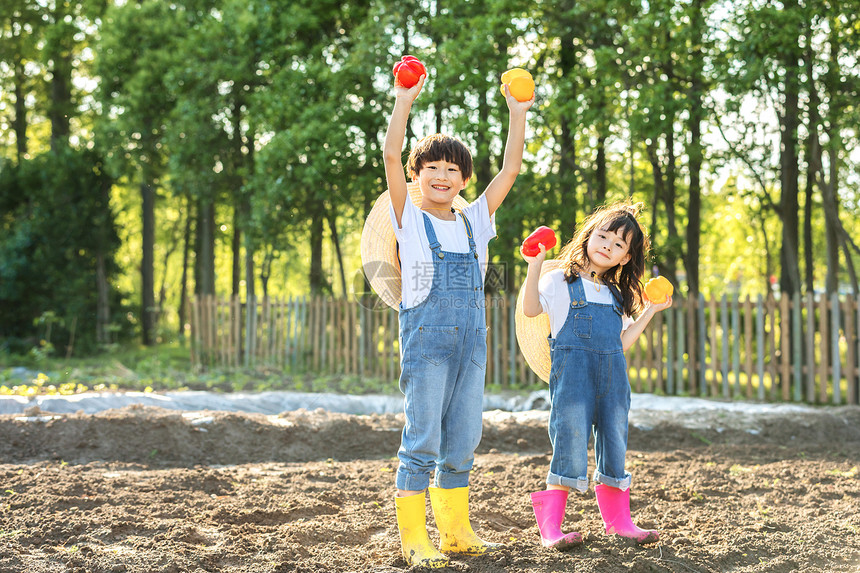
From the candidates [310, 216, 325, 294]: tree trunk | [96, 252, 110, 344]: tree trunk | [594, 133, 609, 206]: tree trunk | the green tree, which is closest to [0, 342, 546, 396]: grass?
[310, 216, 325, 294]: tree trunk

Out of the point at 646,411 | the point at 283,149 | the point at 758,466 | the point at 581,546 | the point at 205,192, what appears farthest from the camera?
the point at 205,192

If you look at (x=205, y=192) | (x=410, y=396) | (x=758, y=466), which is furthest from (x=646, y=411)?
(x=205, y=192)

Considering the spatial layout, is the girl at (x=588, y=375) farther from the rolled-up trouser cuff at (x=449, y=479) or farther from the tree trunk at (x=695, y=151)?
the tree trunk at (x=695, y=151)

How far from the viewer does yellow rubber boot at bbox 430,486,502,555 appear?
9.51 feet

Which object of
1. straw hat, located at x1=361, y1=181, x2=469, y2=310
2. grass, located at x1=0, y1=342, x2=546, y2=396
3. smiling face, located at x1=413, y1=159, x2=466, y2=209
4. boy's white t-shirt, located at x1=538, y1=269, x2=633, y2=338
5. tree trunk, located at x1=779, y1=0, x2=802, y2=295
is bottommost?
grass, located at x1=0, y1=342, x2=546, y2=396

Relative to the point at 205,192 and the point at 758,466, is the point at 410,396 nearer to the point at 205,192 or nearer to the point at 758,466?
the point at 758,466

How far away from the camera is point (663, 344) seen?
9.40m

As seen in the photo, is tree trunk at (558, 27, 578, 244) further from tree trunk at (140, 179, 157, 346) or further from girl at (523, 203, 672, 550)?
tree trunk at (140, 179, 157, 346)

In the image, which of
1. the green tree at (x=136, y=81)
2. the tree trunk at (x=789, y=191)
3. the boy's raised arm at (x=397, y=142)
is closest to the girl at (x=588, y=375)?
the boy's raised arm at (x=397, y=142)

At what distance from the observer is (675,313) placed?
9289mm

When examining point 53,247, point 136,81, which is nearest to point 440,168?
point 136,81

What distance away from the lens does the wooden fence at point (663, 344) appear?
851cm

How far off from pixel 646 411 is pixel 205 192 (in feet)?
33.4

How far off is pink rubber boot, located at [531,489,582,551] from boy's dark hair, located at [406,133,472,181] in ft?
4.55
